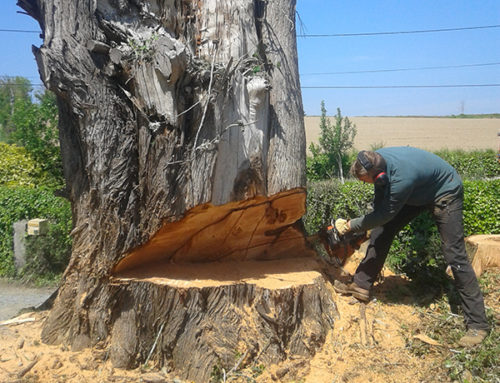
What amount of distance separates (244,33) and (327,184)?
2.66 meters

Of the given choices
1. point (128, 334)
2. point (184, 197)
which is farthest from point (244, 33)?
point (128, 334)

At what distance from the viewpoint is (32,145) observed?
629 centimetres

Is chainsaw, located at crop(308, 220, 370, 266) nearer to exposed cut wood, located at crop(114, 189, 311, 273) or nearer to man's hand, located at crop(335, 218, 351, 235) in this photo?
man's hand, located at crop(335, 218, 351, 235)

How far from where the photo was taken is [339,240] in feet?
11.5

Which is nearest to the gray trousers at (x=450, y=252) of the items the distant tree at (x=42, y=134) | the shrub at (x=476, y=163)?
the distant tree at (x=42, y=134)

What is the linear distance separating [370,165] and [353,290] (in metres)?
1.17

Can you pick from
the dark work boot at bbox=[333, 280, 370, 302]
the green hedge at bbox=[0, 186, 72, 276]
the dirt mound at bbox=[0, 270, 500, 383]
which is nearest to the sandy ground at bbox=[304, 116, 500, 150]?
the green hedge at bbox=[0, 186, 72, 276]

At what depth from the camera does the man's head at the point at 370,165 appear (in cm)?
304

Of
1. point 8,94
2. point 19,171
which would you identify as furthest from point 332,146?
point 8,94

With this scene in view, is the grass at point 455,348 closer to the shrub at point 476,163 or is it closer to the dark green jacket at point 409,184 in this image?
the dark green jacket at point 409,184

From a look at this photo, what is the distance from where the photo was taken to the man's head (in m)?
3.04

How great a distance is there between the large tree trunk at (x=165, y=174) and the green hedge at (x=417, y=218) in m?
1.41

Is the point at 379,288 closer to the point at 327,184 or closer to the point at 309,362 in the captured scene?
the point at 309,362

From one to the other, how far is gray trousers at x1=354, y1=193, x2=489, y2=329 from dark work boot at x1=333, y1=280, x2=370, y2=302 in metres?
0.04
